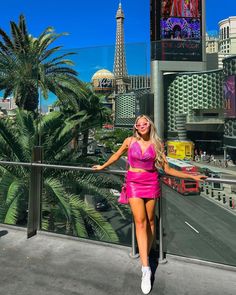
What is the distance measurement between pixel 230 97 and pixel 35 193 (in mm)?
59339

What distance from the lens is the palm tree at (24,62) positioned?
49.5ft

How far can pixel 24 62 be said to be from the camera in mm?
15555

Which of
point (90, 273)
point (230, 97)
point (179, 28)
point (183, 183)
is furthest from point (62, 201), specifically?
point (179, 28)

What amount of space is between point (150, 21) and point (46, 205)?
270ft

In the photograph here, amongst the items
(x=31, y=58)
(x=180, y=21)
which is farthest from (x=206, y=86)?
(x=31, y=58)

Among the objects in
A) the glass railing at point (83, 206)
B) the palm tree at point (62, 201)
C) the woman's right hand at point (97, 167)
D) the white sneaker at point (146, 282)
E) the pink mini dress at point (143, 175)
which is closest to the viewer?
the white sneaker at point (146, 282)

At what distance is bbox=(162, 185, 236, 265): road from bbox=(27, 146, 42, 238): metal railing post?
1760mm

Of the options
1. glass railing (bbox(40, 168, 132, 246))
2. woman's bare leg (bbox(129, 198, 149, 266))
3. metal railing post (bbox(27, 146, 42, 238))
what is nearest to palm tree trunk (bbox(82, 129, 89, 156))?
glass railing (bbox(40, 168, 132, 246))

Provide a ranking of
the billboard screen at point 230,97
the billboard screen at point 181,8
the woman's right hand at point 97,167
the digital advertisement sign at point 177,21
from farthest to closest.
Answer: the billboard screen at point 181,8 → the digital advertisement sign at point 177,21 → the billboard screen at point 230,97 → the woman's right hand at point 97,167

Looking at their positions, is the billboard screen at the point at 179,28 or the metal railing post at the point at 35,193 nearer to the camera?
the metal railing post at the point at 35,193

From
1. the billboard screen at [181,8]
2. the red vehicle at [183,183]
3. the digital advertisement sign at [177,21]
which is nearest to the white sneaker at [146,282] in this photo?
the red vehicle at [183,183]

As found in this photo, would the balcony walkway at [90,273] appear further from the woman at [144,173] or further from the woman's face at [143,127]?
the woman's face at [143,127]

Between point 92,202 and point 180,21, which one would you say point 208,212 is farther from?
point 180,21

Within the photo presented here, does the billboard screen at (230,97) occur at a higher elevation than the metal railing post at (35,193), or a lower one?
higher
